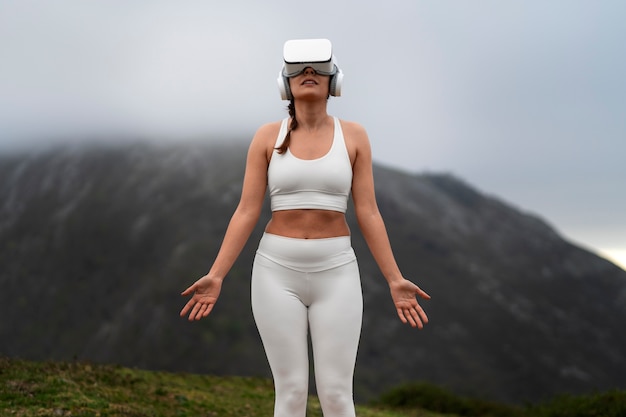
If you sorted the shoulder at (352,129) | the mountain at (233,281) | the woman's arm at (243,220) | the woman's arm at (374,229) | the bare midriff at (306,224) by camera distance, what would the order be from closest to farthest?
1. the bare midriff at (306,224)
2. the woman's arm at (243,220)
3. the woman's arm at (374,229)
4. the shoulder at (352,129)
5. the mountain at (233,281)

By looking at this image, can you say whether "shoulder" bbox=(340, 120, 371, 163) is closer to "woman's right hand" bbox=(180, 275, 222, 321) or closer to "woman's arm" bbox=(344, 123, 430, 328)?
"woman's arm" bbox=(344, 123, 430, 328)

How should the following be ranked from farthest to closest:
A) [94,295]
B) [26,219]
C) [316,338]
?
[26,219], [94,295], [316,338]

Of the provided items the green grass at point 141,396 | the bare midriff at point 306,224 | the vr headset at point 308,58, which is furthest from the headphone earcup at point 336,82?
the green grass at point 141,396

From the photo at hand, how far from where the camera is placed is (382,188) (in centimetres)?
7544

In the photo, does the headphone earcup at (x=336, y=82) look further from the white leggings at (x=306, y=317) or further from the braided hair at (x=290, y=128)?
the white leggings at (x=306, y=317)

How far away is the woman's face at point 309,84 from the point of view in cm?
663

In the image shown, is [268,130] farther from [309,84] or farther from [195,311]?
[195,311]

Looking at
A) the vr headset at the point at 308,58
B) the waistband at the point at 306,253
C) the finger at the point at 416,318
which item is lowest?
the finger at the point at 416,318

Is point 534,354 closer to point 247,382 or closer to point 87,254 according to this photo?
point 87,254

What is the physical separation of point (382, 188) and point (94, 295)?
3003 centimetres

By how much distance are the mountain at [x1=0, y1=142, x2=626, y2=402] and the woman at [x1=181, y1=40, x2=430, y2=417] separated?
40.0 meters

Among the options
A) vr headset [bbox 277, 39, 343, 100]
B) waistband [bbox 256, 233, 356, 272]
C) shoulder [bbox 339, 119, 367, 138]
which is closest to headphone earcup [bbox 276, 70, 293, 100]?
vr headset [bbox 277, 39, 343, 100]

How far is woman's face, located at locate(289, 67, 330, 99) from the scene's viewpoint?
6633 mm

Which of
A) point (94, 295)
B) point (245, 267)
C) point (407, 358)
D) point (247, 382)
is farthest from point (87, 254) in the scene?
point (247, 382)
